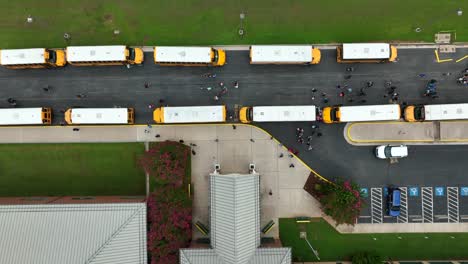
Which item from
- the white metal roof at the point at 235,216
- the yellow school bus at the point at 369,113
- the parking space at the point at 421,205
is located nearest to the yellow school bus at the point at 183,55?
the white metal roof at the point at 235,216

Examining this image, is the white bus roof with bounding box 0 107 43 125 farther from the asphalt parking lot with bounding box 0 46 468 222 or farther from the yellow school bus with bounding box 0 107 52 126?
the asphalt parking lot with bounding box 0 46 468 222

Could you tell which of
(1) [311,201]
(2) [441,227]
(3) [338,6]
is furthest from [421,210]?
(3) [338,6]

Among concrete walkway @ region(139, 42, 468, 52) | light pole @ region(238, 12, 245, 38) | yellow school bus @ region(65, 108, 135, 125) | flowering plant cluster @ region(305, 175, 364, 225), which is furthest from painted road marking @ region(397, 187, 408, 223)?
yellow school bus @ region(65, 108, 135, 125)

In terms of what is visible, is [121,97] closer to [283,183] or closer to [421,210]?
[283,183]

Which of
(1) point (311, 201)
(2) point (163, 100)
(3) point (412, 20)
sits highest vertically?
(3) point (412, 20)

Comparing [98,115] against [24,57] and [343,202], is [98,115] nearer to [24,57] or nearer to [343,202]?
[24,57]

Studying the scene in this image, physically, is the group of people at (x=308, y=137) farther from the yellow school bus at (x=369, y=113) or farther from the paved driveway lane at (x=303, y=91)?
the yellow school bus at (x=369, y=113)
